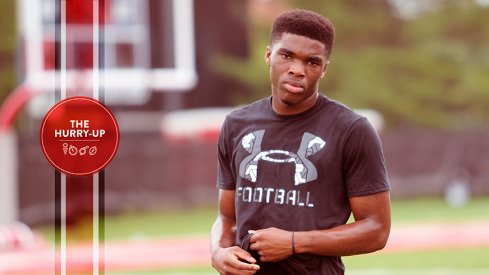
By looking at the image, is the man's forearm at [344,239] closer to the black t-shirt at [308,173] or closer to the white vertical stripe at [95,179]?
the black t-shirt at [308,173]

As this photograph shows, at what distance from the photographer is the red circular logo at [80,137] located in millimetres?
3143

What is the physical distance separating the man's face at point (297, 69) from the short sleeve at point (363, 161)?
0.16 meters

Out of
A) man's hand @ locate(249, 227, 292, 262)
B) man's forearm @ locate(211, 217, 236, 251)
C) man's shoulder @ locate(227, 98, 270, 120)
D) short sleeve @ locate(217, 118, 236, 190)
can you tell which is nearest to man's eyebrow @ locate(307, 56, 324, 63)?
man's shoulder @ locate(227, 98, 270, 120)

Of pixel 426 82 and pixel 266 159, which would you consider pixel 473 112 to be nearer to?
pixel 426 82

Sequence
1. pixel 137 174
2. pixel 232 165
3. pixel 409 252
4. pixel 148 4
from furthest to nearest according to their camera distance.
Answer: pixel 148 4, pixel 137 174, pixel 409 252, pixel 232 165

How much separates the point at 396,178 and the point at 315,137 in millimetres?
17758

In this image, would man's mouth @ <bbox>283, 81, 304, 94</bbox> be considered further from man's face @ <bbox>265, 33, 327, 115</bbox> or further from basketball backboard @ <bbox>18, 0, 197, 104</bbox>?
basketball backboard @ <bbox>18, 0, 197, 104</bbox>

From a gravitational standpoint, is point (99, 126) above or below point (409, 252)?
above

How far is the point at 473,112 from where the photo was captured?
26.5m

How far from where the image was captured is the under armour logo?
2814mm

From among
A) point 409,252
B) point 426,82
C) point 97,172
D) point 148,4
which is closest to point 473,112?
point 426,82

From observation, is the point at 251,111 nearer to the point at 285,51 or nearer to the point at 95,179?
the point at 285,51

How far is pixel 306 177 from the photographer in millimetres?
2820

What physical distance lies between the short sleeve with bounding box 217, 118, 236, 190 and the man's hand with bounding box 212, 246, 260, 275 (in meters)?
0.23
